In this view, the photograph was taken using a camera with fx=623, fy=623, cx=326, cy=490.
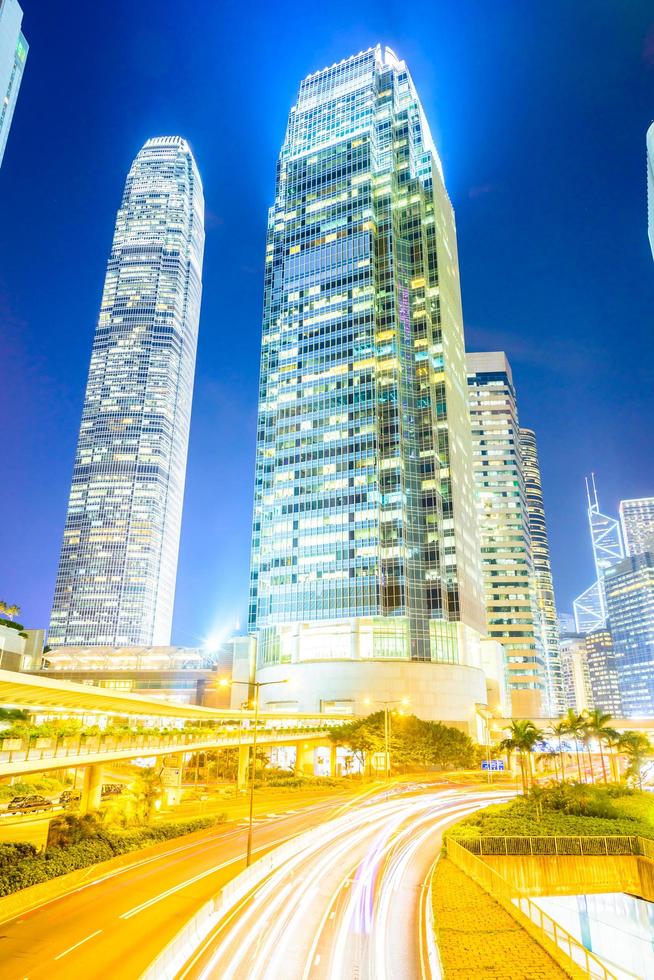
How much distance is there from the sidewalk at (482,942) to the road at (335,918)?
3.33 feet

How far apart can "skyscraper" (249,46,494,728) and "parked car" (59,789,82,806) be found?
183 feet

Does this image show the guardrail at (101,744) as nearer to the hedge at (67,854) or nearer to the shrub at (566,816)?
the hedge at (67,854)

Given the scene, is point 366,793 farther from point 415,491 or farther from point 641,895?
point 415,491

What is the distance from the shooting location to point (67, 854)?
3534 cm

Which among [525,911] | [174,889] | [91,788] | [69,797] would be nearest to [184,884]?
[174,889]

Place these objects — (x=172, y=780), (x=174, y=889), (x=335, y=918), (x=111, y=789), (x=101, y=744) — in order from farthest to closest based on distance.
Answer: (x=172, y=780) → (x=111, y=789) → (x=101, y=744) → (x=174, y=889) → (x=335, y=918)

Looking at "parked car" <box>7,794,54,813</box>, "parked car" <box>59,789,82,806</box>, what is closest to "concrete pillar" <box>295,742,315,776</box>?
"parked car" <box>59,789,82,806</box>

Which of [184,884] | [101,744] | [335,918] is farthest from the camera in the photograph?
[101,744]

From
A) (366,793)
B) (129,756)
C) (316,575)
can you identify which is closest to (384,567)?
(316,575)

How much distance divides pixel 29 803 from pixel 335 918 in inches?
1736

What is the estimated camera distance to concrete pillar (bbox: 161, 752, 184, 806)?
61675 millimetres

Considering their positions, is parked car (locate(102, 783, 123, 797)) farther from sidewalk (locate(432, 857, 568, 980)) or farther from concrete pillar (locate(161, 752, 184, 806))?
sidewalk (locate(432, 857, 568, 980))

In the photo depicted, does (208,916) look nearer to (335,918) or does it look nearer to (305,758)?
(335,918)

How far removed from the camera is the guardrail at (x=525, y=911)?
22942 millimetres
